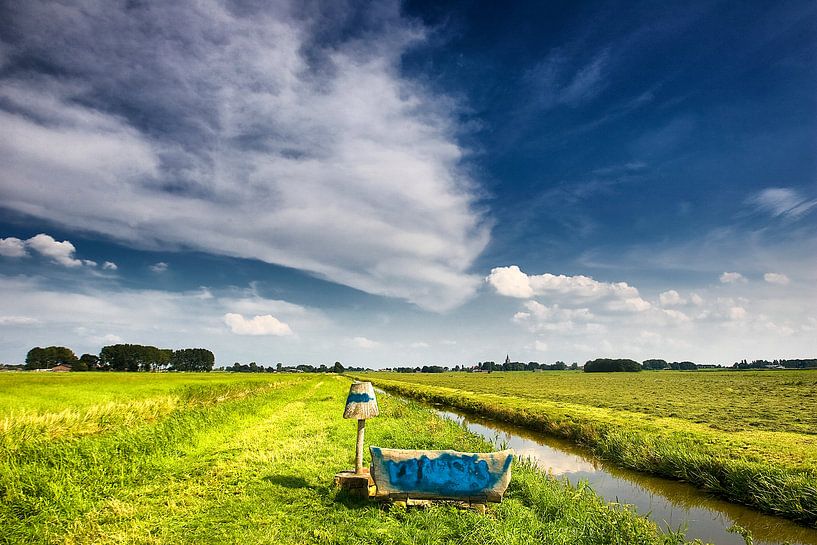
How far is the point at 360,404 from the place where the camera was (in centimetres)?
1006

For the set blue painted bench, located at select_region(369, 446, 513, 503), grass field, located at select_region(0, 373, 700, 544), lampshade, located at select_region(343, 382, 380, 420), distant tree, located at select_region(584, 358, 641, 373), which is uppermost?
distant tree, located at select_region(584, 358, 641, 373)

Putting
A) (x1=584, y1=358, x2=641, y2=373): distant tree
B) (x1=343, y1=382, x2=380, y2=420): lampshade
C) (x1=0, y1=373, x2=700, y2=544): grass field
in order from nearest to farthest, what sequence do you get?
(x1=0, y1=373, x2=700, y2=544): grass field < (x1=343, y1=382, x2=380, y2=420): lampshade < (x1=584, y1=358, x2=641, y2=373): distant tree

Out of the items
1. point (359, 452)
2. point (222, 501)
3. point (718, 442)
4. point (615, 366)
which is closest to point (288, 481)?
point (222, 501)

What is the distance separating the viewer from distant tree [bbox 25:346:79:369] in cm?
11231

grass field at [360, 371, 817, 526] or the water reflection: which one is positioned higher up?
grass field at [360, 371, 817, 526]

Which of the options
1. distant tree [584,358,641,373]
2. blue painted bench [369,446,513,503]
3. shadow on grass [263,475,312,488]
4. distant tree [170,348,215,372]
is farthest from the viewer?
distant tree [170,348,215,372]

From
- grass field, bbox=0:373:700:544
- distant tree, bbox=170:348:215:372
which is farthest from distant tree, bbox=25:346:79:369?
grass field, bbox=0:373:700:544

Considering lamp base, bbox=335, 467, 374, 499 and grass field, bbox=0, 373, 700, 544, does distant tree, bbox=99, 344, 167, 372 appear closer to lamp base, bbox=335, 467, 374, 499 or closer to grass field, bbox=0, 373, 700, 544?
grass field, bbox=0, 373, 700, 544

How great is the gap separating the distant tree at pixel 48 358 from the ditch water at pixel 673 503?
13804cm

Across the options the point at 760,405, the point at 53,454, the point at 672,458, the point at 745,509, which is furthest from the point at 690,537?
the point at 760,405

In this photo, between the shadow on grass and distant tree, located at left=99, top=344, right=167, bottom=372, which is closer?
the shadow on grass

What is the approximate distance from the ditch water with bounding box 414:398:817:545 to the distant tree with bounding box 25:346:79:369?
5435 inches

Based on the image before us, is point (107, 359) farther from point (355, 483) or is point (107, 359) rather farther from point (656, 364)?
point (656, 364)

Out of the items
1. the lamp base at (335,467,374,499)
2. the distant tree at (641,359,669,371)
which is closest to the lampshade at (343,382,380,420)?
the lamp base at (335,467,374,499)
